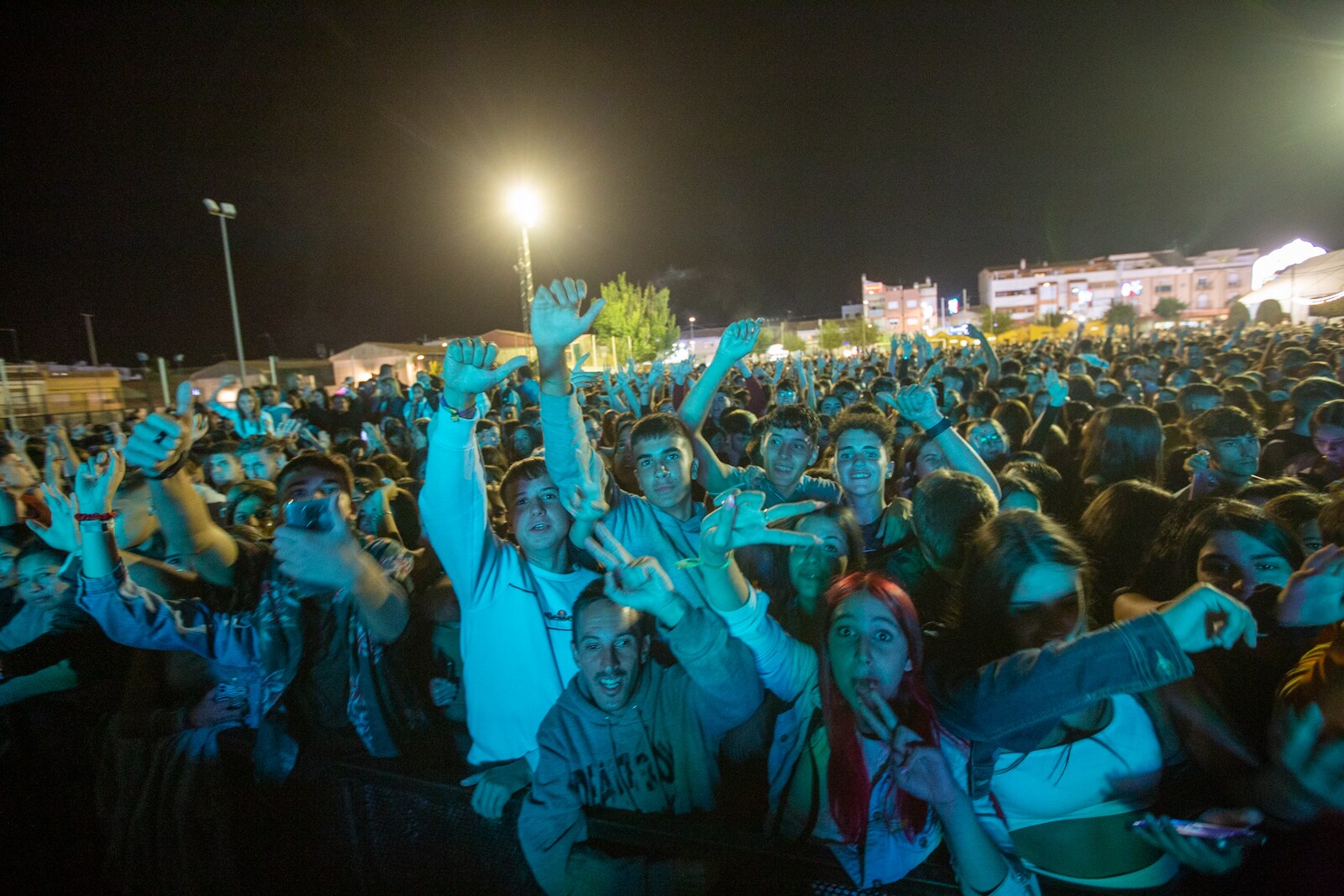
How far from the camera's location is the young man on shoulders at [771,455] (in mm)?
3707

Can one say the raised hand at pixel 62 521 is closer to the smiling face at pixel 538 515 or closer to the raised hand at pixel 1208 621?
the smiling face at pixel 538 515

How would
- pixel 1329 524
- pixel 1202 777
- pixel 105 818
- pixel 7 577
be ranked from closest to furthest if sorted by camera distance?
pixel 1202 777 < pixel 1329 524 < pixel 105 818 < pixel 7 577

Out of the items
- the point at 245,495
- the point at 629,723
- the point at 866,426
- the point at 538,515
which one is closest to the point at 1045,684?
the point at 629,723

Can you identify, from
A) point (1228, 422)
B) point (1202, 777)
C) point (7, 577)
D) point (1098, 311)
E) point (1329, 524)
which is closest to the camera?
point (1202, 777)

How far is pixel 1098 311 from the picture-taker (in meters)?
79.8

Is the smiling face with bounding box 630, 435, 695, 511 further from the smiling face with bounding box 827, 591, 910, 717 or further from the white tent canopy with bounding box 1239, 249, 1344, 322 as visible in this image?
the white tent canopy with bounding box 1239, 249, 1344, 322

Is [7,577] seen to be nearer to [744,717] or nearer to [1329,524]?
[744,717]

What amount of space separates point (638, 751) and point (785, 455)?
2218 millimetres

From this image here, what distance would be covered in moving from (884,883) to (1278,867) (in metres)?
0.81

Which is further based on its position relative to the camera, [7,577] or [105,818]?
[7,577]

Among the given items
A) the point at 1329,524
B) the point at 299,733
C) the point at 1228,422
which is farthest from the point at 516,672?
the point at 1228,422

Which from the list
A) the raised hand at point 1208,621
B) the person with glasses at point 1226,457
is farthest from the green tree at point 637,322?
the raised hand at point 1208,621

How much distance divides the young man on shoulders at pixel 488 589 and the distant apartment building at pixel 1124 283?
276ft

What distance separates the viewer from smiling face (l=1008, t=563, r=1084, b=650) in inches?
67.9
